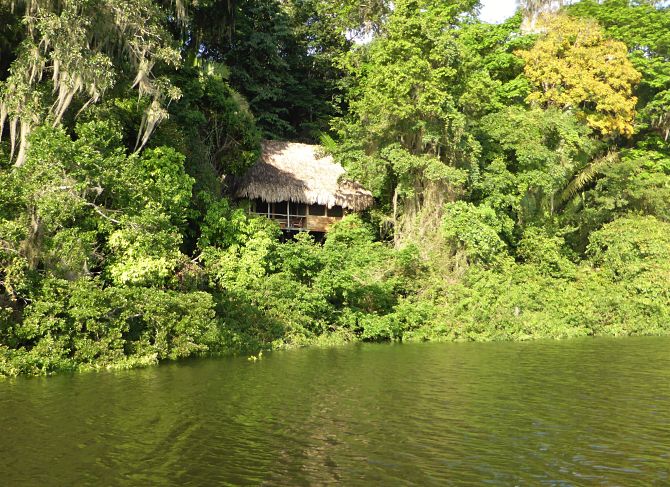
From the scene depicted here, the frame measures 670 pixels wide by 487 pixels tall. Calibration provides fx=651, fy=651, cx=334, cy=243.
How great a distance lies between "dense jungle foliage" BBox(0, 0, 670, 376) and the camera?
750 inches

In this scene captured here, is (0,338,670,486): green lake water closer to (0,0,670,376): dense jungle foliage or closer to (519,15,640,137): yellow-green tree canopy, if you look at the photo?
(0,0,670,376): dense jungle foliage

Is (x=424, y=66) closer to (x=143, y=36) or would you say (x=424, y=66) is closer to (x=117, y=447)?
(x=143, y=36)

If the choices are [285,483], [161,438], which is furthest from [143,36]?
[285,483]

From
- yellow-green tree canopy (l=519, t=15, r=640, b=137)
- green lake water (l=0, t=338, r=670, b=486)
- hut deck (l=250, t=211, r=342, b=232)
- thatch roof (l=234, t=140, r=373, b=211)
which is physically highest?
yellow-green tree canopy (l=519, t=15, r=640, b=137)

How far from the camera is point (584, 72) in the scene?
113ft

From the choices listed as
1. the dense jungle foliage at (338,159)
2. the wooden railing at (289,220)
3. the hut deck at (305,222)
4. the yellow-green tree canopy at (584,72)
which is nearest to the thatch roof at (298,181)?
the dense jungle foliage at (338,159)

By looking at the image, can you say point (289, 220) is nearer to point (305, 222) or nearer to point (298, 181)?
point (305, 222)

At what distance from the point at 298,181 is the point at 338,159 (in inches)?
113

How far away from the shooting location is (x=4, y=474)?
29.6 feet

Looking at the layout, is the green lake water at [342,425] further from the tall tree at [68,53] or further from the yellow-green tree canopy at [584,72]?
the yellow-green tree canopy at [584,72]

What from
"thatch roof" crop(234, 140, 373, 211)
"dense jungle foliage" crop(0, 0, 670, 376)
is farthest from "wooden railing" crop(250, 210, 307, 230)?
"dense jungle foliage" crop(0, 0, 670, 376)

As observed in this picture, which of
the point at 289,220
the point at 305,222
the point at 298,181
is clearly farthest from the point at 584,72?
the point at 289,220

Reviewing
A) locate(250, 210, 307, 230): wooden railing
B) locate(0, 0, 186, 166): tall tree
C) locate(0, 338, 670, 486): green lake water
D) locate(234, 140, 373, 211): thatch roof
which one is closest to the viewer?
locate(0, 338, 670, 486): green lake water

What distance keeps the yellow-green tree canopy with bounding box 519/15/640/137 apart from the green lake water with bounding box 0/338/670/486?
1937 centimetres
